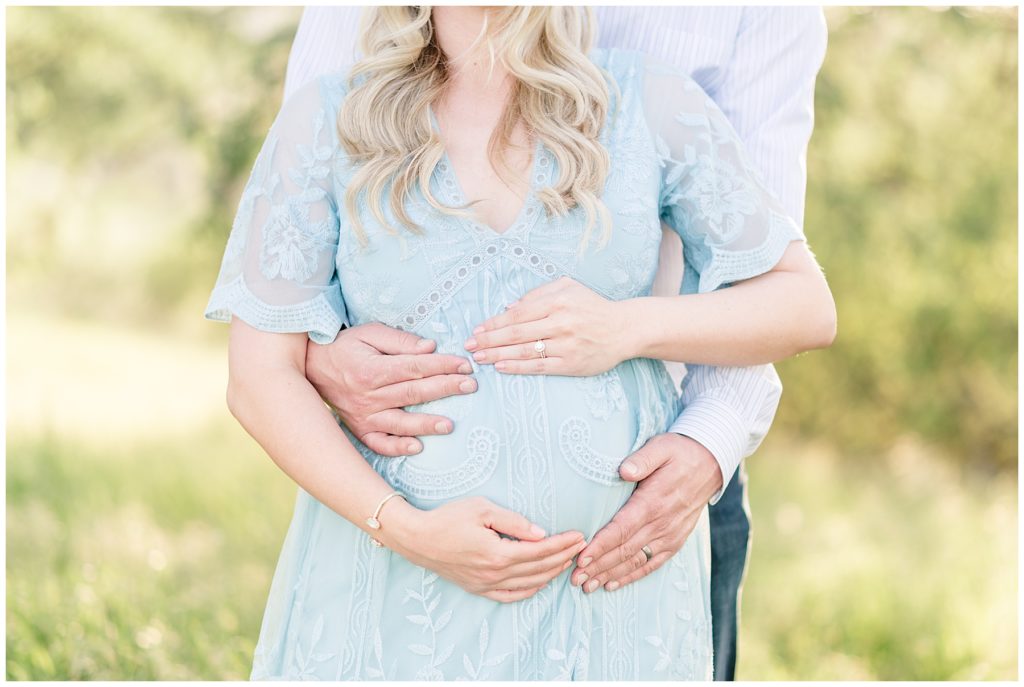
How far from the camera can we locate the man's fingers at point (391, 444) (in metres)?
1.93

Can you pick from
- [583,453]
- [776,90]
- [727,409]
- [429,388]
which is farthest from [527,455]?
[776,90]

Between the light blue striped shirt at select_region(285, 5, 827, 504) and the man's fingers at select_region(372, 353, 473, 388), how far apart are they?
1.80ft

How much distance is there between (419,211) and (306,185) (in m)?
0.22

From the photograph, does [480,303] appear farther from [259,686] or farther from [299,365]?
[259,686]

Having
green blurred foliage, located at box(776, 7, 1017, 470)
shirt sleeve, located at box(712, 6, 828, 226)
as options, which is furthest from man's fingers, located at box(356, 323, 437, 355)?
green blurred foliage, located at box(776, 7, 1017, 470)

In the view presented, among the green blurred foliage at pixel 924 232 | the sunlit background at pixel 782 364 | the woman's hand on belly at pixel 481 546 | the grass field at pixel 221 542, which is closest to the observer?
the woman's hand on belly at pixel 481 546

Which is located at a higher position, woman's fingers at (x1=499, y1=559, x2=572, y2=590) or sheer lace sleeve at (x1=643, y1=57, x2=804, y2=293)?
sheer lace sleeve at (x1=643, y1=57, x2=804, y2=293)

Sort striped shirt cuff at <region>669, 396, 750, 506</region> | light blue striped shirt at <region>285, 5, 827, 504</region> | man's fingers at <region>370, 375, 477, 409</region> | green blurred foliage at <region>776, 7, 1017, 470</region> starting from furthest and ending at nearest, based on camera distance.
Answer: green blurred foliage at <region>776, 7, 1017, 470</region>, light blue striped shirt at <region>285, 5, 827, 504</region>, striped shirt cuff at <region>669, 396, 750, 506</region>, man's fingers at <region>370, 375, 477, 409</region>

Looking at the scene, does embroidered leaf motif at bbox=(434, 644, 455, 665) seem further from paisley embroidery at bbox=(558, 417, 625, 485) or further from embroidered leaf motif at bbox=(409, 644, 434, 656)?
paisley embroidery at bbox=(558, 417, 625, 485)

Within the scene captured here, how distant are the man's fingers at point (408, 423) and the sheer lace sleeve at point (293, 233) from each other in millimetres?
189

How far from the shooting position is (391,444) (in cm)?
194

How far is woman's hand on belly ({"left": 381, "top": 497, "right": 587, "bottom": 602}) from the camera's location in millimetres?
1816

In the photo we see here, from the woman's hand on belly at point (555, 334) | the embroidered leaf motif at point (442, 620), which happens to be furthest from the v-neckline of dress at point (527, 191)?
the embroidered leaf motif at point (442, 620)

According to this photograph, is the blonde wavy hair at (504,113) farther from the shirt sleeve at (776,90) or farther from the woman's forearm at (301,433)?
the shirt sleeve at (776,90)
